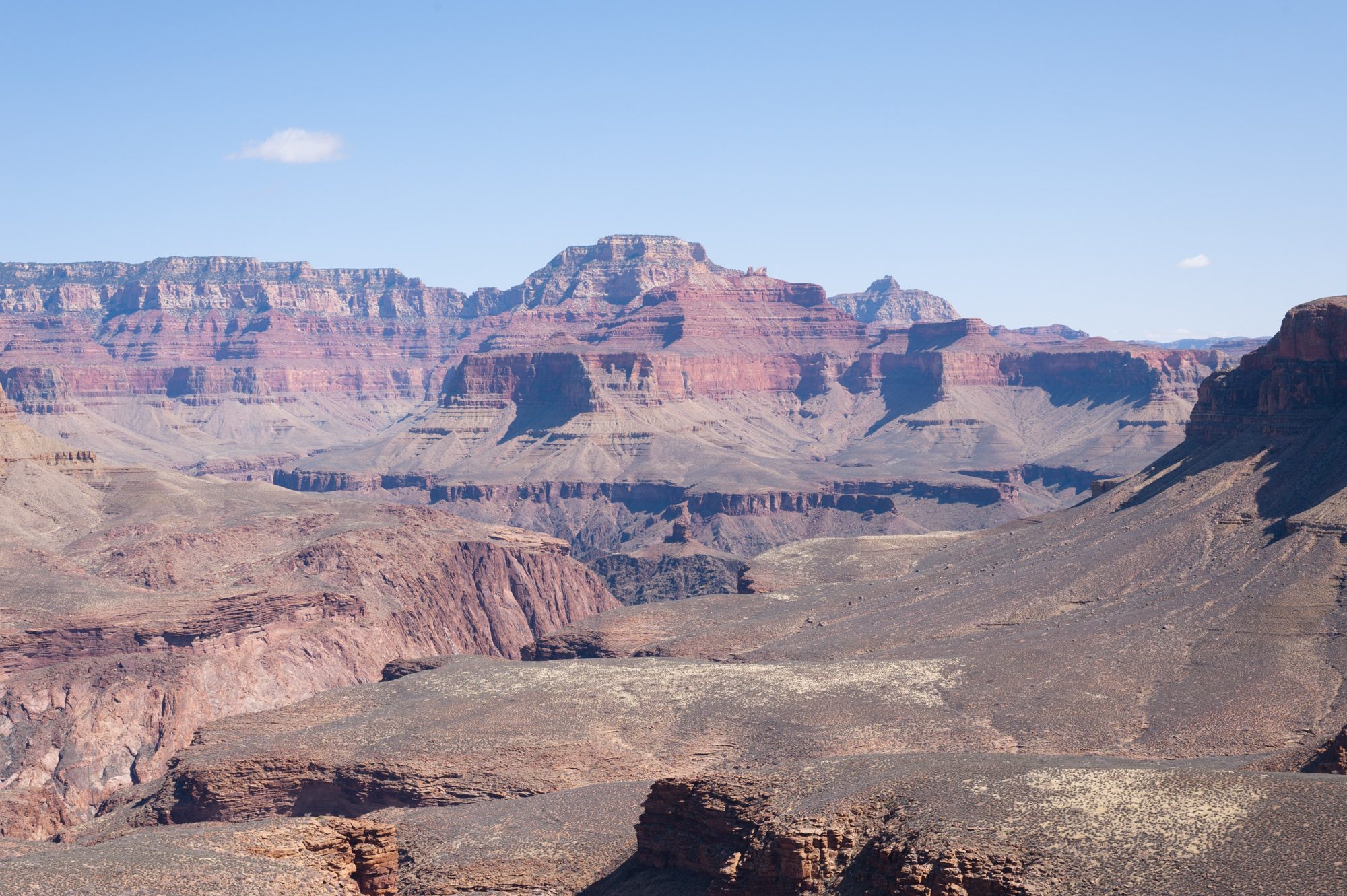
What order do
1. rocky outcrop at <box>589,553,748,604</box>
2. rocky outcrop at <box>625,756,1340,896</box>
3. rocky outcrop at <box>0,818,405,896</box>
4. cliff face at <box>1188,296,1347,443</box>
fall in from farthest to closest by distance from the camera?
Answer: rocky outcrop at <box>589,553,748,604</box>
cliff face at <box>1188,296,1347,443</box>
rocky outcrop at <box>0,818,405,896</box>
rocky outcrop at <box>625,756,1340,896</box>

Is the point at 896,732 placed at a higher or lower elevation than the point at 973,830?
lower

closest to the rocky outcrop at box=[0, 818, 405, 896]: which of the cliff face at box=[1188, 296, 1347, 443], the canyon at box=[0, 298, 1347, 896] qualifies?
the canyon at box=[0, 298, 1347, 896]

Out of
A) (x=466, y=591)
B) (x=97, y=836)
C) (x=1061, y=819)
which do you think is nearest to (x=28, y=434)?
(x=466, y=591)

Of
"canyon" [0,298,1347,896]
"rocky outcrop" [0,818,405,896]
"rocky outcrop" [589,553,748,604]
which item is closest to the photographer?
"canyon" [0,298,1347,896]

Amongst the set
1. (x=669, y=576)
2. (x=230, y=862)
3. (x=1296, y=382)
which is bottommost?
(x=669, y=576)

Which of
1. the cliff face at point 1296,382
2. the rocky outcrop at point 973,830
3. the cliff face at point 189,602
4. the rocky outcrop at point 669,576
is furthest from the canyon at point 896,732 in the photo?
the rocky outcrop at point 669,576

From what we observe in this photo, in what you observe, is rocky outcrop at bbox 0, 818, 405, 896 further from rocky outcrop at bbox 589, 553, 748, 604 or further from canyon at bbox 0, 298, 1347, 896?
rocky outcrop at bbox 589, 553, 748, 604

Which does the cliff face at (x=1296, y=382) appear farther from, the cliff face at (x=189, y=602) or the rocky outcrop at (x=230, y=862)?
the rocky outcrop at (x=230, y=862)

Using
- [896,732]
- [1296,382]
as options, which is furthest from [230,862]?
[1296,382]

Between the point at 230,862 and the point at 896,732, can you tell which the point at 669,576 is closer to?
the point at 896,732

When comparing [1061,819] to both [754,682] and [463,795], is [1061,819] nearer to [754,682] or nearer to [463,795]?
[463,795]
